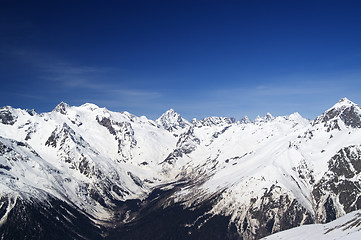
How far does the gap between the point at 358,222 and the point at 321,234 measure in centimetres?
2019

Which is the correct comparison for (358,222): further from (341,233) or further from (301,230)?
(301,230)

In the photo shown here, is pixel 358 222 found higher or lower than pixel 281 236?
higher

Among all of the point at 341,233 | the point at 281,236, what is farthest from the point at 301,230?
the point at 341,233

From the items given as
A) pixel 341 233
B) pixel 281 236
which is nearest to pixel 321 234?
pixel 341 233

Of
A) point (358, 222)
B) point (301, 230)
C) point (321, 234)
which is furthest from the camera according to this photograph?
point (301, 230)

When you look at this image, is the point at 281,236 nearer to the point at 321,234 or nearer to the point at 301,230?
the point at 301,230

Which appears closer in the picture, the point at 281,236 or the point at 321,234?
the point at 321,234

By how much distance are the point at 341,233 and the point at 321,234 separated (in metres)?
16.7

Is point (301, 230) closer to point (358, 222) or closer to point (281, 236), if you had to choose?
point (281, 236)

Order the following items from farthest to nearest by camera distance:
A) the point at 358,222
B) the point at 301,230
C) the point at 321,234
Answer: the point at 301,230 → the point at 321,234 → the point at 358,222

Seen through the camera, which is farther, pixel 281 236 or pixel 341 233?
pixel 281 236

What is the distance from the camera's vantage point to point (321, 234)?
13425 cm

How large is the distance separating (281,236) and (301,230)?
386 inches

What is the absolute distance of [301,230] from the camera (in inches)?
6255
